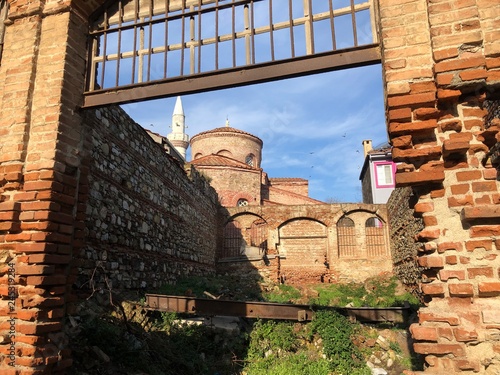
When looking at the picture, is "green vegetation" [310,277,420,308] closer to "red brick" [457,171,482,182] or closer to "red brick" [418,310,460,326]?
"red brick" [418,310,460,326]

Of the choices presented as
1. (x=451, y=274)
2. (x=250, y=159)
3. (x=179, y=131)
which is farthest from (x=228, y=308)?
(x=179, y=131)

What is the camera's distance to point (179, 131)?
169 ft

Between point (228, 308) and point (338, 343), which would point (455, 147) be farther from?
point (228, 308)

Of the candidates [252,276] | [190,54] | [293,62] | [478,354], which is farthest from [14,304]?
[252,276]

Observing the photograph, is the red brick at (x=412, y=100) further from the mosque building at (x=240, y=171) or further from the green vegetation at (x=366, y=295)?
the mosque building at (x=240, y=171)

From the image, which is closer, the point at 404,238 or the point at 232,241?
the point at 404,238

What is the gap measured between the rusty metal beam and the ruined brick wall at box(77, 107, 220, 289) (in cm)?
50

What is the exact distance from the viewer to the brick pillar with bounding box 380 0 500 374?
279 centimetres

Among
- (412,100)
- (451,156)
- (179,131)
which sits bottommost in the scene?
(451,156)

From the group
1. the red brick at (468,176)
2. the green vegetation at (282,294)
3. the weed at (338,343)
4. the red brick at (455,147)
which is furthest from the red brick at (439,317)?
the green vegetation at (282,294)

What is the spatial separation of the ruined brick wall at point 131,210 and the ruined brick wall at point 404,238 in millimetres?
7441

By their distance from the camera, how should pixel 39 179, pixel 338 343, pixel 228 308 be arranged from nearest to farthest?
pixel 39 179
pixel 338 343
pixel 228 308

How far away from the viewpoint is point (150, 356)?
18.8 ft

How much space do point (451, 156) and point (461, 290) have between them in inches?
40.9
